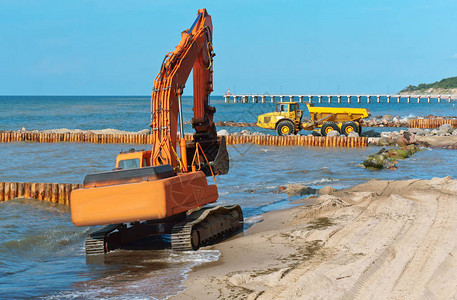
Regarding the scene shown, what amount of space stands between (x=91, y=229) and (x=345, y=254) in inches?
290

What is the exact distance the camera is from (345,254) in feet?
29.4

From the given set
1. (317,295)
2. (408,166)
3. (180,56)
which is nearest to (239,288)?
(317,295)

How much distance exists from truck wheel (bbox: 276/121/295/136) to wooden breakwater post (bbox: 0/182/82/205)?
78.3 feet

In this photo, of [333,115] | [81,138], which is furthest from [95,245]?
[81,138]

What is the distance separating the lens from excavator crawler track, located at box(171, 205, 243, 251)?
10.5m

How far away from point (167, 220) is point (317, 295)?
535 cm

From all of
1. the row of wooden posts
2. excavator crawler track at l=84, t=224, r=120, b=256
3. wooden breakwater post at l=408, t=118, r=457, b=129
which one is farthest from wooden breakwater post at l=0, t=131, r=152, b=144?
wooden breakwater post at l=408, t=118, r=457, b=129

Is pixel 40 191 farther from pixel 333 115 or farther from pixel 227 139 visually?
pixel 333 115

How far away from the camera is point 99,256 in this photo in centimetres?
1080

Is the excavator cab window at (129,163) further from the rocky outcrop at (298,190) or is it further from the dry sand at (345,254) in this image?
the rocky outcrop at (298,190)

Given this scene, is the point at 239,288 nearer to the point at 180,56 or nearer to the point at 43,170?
the point at 180,56

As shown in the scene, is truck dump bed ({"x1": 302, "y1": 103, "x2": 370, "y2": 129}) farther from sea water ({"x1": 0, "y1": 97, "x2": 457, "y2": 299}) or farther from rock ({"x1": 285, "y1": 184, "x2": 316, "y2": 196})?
rock ({"x1": 285, "y1": 184, "x2": 316, "y2": 196})

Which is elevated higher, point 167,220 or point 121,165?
point 121,165

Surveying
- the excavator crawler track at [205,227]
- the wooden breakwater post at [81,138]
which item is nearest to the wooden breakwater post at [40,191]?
the excavator crawler track at [205,227]
